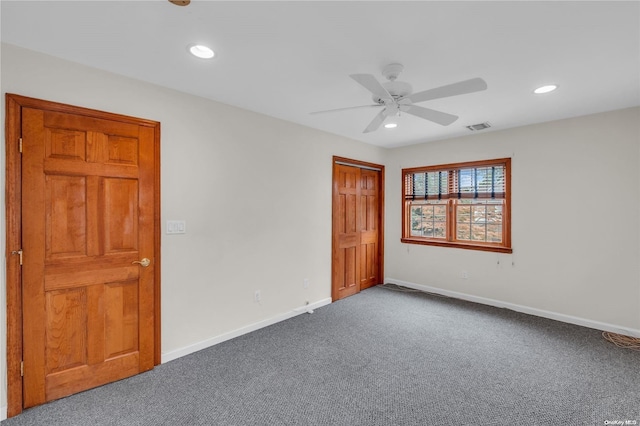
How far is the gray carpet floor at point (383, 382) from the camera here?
1.95 meters

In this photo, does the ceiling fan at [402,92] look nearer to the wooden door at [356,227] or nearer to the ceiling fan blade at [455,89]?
the ceiling fan blade at [455,89]

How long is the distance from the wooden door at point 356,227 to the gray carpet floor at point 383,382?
1.17 meters

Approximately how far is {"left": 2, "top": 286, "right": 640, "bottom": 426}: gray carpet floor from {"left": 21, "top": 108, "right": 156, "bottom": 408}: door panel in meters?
0.25

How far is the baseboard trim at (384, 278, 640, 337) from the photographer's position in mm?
3190

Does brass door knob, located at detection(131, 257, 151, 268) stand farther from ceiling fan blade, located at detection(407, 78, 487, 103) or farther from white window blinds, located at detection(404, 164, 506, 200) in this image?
white window blinds, located at detection(404, 164, 506, 200)

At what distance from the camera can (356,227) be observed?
472 cm

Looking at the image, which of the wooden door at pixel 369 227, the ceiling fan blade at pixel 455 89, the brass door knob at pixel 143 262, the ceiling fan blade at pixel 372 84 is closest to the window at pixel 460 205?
the wooden door at pixel 369 227

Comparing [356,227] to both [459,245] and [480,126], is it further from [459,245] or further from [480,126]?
[480,126]

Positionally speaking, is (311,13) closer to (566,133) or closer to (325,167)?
(325,167)

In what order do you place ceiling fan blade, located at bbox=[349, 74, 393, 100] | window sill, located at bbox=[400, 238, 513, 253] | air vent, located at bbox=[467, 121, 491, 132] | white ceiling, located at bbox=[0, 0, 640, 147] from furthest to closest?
window sill, located at bbox=[400, 238, 513, 253] < air vent, located at bbox=[467, 121, 491, 132] < ceiling fan blade, located at bbox=[349, 74, 393, 100] < white ceiling, located at bbox=[0, 0, 640, 147]

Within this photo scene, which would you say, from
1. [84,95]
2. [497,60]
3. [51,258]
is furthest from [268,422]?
[497,60]

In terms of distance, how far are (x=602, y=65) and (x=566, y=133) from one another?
5.06 feet

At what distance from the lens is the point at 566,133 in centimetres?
348

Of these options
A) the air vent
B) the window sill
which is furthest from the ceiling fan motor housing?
the window sill
